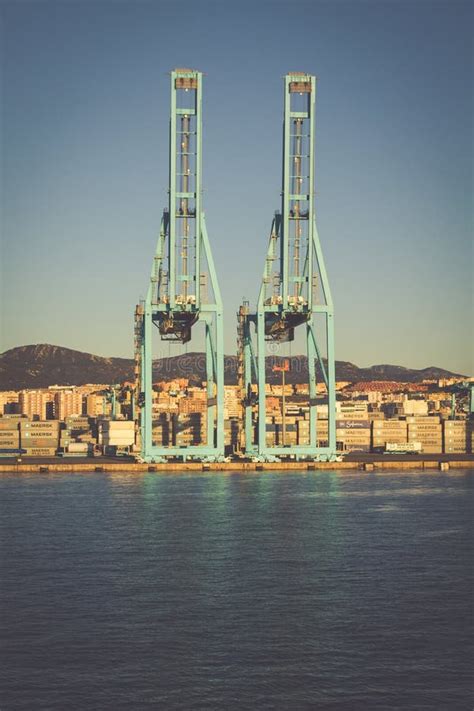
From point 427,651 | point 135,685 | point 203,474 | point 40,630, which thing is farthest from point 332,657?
point 203,474

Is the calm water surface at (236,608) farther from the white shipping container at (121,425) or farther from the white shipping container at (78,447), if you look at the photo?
the white shipping container at (78,447)

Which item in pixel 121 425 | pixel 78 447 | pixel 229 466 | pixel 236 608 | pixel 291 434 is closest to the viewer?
pixel 236 608

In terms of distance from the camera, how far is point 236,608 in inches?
931

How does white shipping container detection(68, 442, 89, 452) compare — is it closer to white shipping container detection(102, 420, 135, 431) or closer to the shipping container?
the shipping container

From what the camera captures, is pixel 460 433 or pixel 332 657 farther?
pixel 460 433

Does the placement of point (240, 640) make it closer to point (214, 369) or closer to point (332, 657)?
point (332, 657)

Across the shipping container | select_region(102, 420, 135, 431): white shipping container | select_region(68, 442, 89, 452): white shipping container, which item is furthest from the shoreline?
the shipping container

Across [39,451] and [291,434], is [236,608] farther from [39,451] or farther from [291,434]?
[39,451]

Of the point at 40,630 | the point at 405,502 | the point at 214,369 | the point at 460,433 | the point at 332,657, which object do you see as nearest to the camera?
the point at 332,657

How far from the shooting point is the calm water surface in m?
18.2

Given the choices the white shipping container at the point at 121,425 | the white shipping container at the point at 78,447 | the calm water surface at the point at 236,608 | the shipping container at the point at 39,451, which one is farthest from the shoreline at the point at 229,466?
the calm water surface at the point at 236,608

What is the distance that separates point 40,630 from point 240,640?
4.07 meters

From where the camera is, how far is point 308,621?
22.4 meters

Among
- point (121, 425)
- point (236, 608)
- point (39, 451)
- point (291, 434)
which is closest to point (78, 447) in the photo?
point (39, 451)
